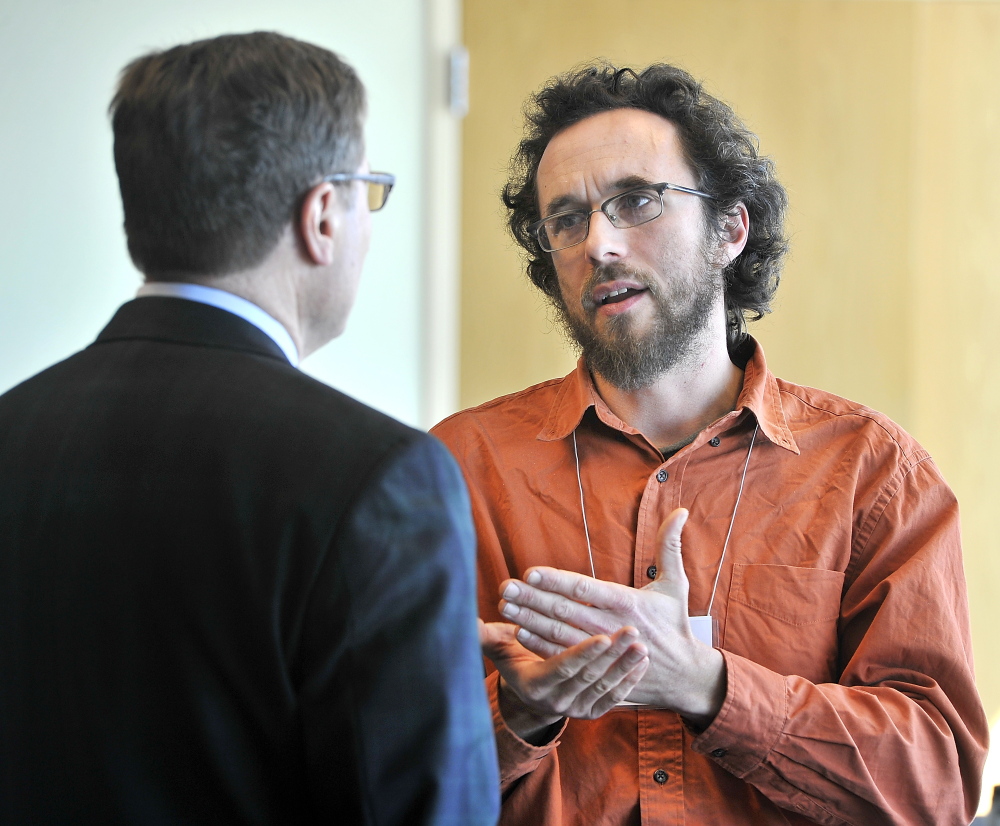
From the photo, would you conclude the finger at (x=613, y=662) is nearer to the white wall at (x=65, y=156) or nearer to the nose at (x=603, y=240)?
the nose at (x=603, y=240)

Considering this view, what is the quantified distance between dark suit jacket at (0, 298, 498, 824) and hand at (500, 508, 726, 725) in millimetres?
428

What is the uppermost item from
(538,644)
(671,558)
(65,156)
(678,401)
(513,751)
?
(65,156)

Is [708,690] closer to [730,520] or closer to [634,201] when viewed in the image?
[730,520]

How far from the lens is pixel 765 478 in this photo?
1.61m

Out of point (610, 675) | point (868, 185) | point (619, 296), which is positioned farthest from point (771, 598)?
point (868, 185)

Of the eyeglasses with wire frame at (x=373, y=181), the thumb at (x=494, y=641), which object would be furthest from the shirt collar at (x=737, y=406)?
the eyeglasses with wire frame at (x=373, y=181)

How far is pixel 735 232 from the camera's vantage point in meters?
1.99

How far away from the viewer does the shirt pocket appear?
149cm

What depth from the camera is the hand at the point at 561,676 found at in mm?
1146

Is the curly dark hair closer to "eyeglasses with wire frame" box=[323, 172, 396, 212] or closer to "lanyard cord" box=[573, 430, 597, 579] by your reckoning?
"lanyard cord" box=[573, 430, 597, 579]

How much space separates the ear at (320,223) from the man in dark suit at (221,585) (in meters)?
0.07

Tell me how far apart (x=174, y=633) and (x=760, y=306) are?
1.67 m

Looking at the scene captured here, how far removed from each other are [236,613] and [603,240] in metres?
1.19

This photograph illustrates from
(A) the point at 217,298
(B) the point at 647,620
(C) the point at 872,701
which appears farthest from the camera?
(C) the point at 872,701
